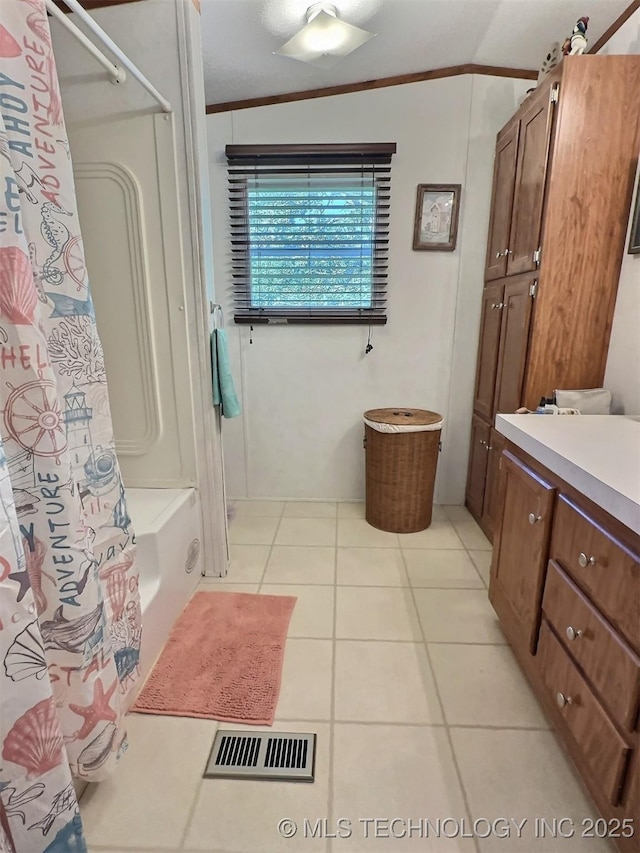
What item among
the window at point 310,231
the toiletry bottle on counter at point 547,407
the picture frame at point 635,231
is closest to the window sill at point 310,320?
the window at point 310,231

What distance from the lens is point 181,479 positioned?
1926mm

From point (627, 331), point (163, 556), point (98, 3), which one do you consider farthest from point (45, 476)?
point (627, 331)

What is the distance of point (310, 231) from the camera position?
98.3 inches

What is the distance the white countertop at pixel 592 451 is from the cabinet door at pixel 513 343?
1.61 ft

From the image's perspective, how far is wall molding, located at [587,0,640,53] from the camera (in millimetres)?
1693

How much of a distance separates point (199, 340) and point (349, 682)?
4.67ft

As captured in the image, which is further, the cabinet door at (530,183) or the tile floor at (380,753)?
the cabinet door at (530,183)

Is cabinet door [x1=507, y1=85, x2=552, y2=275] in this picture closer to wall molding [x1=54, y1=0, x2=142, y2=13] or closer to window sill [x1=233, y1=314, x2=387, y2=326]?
window sill [x1=233, y1=314, x2=387, y2=326]

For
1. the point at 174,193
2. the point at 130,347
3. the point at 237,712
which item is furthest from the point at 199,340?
the point at 237,712

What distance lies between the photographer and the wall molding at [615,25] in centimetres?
169

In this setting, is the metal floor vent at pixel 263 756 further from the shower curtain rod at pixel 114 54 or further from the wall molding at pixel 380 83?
the wall molding at pixel 380 83

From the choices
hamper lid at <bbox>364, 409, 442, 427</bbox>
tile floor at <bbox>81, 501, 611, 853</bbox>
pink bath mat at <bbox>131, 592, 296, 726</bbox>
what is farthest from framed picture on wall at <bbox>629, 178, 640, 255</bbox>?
pink bath mat at <bbox>131, 592, 296, 726</bbox>

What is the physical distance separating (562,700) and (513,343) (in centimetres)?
147

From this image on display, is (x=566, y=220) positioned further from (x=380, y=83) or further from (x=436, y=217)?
(x=380, y=83)
